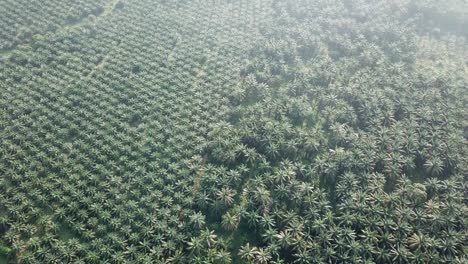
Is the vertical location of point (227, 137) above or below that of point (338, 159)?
below

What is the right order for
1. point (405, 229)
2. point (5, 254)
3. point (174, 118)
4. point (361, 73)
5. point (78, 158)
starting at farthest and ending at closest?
point (361, 73), point (174, 118), point (78, 158), point (405, 229), point (5, 254)

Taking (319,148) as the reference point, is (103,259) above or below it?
below

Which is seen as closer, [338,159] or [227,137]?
[338,159]

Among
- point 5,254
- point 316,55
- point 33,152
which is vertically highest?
point 316,55

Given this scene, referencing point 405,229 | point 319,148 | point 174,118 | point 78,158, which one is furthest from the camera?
point 174,118

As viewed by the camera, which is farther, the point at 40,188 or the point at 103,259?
the point at 40,188

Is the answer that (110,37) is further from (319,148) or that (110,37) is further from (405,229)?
(405,229)

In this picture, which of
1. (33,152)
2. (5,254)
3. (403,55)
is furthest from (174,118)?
(403,55)
